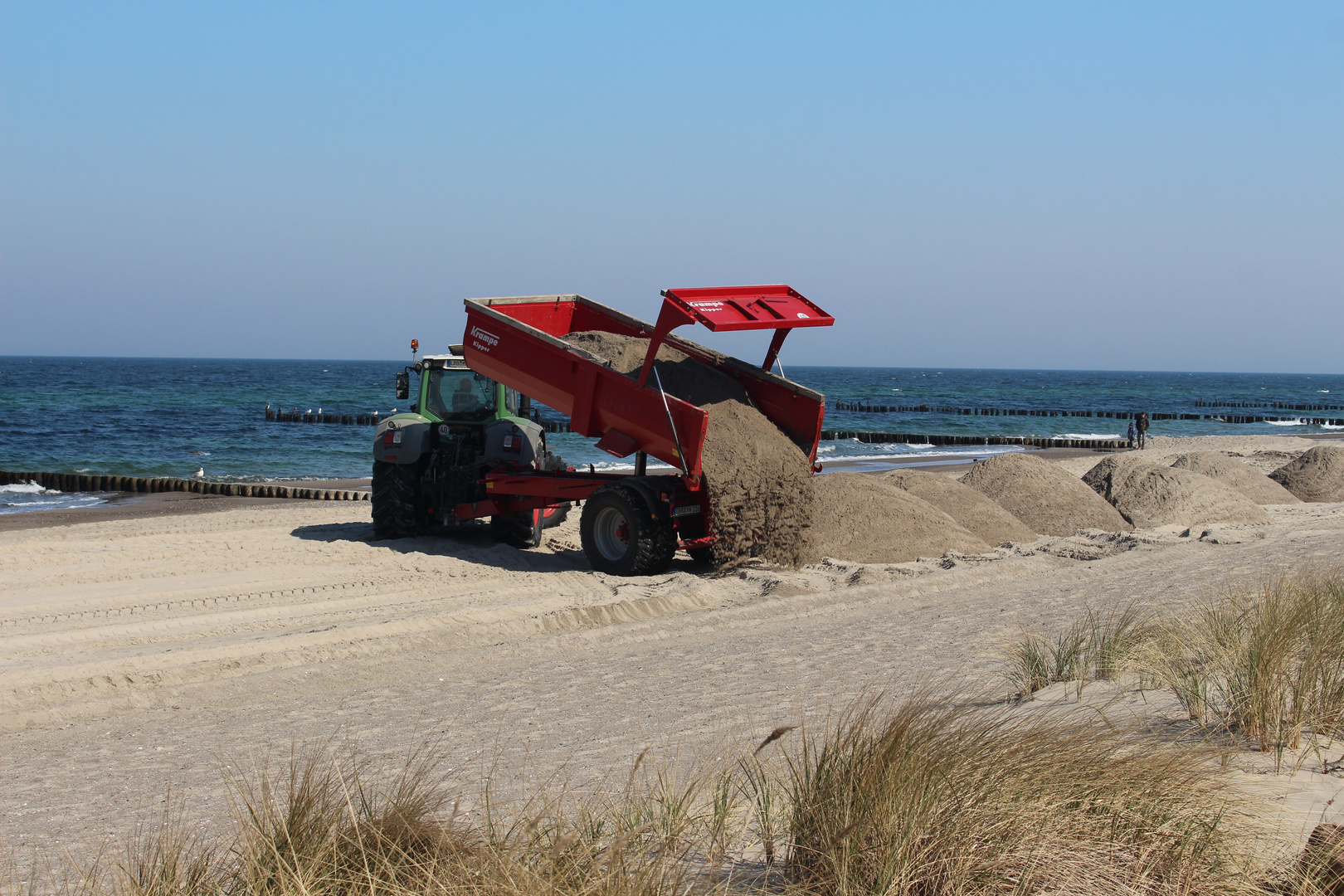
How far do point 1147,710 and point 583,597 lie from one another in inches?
216

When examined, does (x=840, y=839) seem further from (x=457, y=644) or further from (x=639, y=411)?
(x=639, y=411)

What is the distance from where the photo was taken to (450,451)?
1224 cm

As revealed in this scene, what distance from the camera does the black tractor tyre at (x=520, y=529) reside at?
39.8 ft

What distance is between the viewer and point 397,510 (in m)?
12.2

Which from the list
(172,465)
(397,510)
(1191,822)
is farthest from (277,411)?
(1191,822)

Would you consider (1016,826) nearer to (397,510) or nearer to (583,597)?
(583,597)

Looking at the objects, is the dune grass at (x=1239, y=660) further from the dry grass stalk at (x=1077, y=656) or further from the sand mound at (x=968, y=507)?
the sand mound at (x=968, y=507)

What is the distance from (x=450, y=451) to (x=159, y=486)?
12522 mm

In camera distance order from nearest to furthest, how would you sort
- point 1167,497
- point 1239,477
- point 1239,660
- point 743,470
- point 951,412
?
point 1239,660
point 743,470
point 1167,497
point 1239,477
point 951,412

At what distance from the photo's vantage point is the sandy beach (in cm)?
528

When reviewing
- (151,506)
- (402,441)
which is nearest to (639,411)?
(402,441)

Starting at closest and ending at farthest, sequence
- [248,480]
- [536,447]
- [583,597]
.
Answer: [583,597] < [536,447] < [248,480]

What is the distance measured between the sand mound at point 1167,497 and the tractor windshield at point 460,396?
925 centimetres

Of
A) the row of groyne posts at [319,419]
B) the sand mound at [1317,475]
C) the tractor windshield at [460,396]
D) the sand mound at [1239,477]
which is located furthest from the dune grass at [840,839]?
the row of groyne posts at [319,419]
